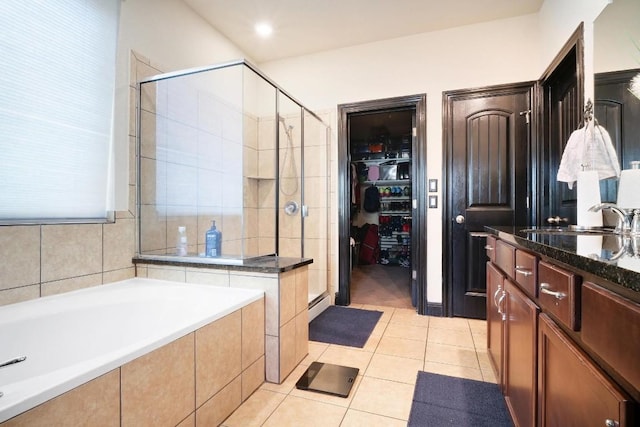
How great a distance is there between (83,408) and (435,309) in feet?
8.59

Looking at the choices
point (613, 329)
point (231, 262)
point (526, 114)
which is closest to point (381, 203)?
point (526, 114)

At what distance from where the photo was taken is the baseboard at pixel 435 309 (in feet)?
9.16

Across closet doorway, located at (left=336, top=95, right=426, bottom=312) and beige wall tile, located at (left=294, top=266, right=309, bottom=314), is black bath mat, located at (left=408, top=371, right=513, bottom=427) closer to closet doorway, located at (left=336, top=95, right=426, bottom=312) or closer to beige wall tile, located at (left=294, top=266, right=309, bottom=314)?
beige wall tile, located at (left=294, top=266, right=309, bottom=314)

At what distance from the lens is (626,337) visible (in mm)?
507

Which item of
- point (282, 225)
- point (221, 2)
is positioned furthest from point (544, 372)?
point (221, 2)

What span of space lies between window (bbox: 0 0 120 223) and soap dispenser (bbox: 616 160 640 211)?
104 inches

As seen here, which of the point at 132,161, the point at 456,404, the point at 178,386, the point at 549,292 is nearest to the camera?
the point at 549,292

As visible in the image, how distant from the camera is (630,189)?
1232mm

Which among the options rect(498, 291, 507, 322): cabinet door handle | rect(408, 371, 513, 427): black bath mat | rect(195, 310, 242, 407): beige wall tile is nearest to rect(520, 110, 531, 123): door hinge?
rect(498, 291, 507, 322): cabinet door handle

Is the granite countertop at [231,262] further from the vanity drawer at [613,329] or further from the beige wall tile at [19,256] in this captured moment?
the vanity drawer at [613,329]

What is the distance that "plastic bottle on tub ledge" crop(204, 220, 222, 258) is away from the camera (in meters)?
2.01

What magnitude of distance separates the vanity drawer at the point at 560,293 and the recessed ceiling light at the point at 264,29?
2.79m

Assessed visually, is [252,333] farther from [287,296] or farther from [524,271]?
[524,271]

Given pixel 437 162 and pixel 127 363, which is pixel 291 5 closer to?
pixel 437 162
